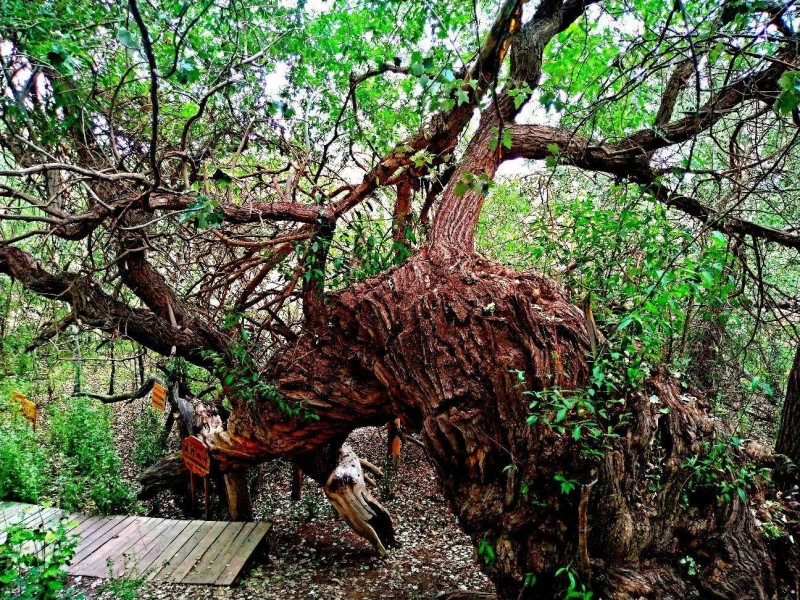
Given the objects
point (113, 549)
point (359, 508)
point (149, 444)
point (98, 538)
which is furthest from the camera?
point (149, 444)

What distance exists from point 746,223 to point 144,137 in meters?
4.75

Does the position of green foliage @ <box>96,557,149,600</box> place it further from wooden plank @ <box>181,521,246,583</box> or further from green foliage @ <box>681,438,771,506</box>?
green foliage @ <box>681,438,771,506</box>

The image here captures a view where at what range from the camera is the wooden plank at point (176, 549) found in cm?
391

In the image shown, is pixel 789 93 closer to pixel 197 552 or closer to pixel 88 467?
pixel 197 552

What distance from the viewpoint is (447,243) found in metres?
3.40

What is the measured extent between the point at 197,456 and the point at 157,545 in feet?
2.54

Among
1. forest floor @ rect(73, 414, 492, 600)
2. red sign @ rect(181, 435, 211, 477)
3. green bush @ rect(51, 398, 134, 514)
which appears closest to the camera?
forest floor @ rect(73, 414, 492, 600)

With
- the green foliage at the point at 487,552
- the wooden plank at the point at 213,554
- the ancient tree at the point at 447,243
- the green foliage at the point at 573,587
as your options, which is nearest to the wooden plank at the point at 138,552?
the wooden plank at the point at 213,554

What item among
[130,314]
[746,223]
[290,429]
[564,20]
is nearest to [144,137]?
[130,314]

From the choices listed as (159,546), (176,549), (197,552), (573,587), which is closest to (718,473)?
(573,587)

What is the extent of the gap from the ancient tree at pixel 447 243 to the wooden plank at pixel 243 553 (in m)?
0.66

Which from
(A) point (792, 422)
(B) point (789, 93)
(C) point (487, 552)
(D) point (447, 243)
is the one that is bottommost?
(C) point (487, 552)

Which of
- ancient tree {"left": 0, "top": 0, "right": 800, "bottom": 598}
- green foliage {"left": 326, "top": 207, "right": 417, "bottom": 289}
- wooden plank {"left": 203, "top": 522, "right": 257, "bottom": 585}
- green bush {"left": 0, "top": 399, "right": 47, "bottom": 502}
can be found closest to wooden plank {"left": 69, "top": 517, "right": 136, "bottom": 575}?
ancient tree {"left": 0, "top": 0, "right": 800, "bottom": 598}

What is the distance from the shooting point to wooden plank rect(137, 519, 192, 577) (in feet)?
13.0
